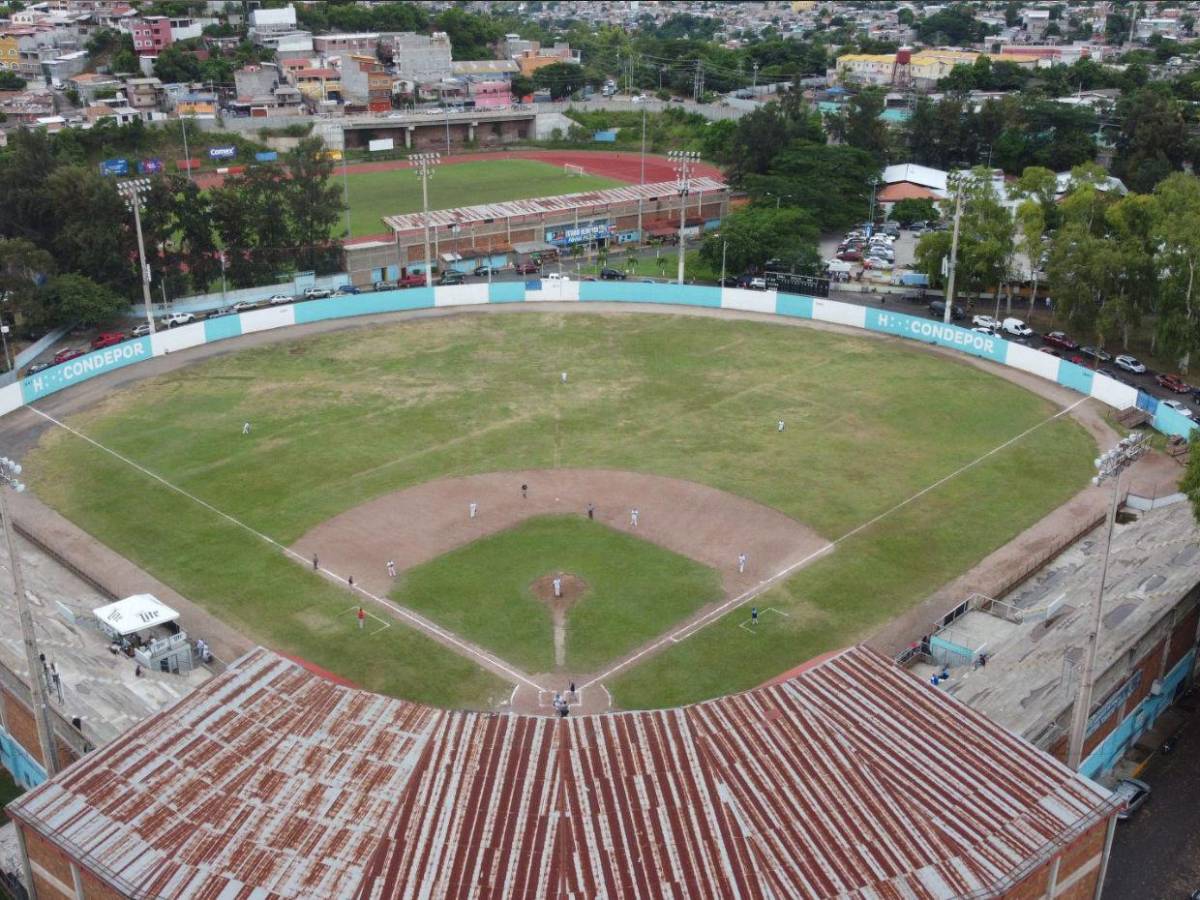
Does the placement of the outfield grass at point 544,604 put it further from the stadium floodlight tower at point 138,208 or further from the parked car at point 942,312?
the parked car at point 942,312

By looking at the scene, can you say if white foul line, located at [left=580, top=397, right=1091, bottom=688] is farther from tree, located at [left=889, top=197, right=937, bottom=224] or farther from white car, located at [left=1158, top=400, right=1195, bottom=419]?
tree, located at [left=889, top=197, right=937, bottom=224]

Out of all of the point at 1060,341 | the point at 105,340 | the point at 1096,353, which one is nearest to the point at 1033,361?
the point at 1096,353

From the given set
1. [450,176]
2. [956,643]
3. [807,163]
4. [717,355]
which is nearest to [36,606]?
[956,643]

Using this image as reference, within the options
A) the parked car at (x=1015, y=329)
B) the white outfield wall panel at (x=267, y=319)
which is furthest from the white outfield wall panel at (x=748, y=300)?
the white outfield wall panel at (x=267, y=319)

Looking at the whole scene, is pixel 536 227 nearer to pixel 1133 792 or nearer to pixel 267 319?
pixel 267 319

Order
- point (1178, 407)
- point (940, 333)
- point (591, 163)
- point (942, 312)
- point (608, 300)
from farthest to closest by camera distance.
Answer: point (591, 163) → point (608, 300) → point (942, 312) → point (940, 333) → point (1178, 407)

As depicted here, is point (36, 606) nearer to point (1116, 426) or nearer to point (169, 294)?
point (169, 294)
